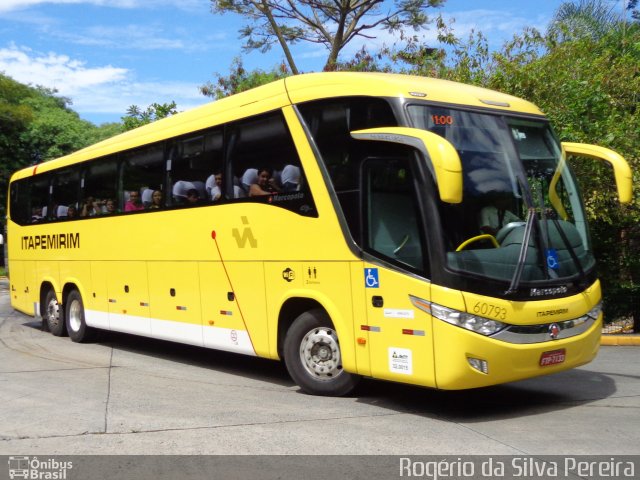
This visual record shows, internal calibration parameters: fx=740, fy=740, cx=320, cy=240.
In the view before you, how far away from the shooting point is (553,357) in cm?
724

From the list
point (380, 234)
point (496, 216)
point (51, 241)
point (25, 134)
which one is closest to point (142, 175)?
point (51, 241)

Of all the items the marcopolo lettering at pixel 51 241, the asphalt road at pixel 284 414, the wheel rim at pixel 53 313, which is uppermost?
the marcopolo lettering at pixel 51 241

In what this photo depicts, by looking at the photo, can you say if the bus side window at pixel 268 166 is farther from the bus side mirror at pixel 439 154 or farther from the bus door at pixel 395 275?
the bus side mirror at pixel 439 154

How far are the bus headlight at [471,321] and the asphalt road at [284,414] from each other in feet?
2.99

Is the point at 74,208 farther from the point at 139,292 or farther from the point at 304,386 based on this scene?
the point at 304,386

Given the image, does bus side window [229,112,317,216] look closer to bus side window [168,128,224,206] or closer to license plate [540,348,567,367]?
bus side window [168,128,224,206]

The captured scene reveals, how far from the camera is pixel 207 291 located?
33.0 feet

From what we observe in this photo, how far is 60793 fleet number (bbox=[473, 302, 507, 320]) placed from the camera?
6.75m

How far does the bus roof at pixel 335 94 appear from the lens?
752 centimetres

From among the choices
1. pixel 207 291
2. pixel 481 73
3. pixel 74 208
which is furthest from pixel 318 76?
pixel 481 73

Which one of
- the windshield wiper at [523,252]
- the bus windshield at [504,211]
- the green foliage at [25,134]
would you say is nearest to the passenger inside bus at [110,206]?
the bus windshield at [504,211]

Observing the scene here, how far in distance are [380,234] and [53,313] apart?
9.82 m

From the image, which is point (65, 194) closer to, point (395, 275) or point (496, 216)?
point (395, 275)

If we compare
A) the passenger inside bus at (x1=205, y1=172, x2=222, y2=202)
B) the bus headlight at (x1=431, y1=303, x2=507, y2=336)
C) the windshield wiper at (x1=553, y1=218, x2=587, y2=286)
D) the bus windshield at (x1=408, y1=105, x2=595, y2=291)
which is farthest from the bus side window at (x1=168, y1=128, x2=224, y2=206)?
the windshield wiper at (x1=553, y1=218, x2=587, y2=286)
